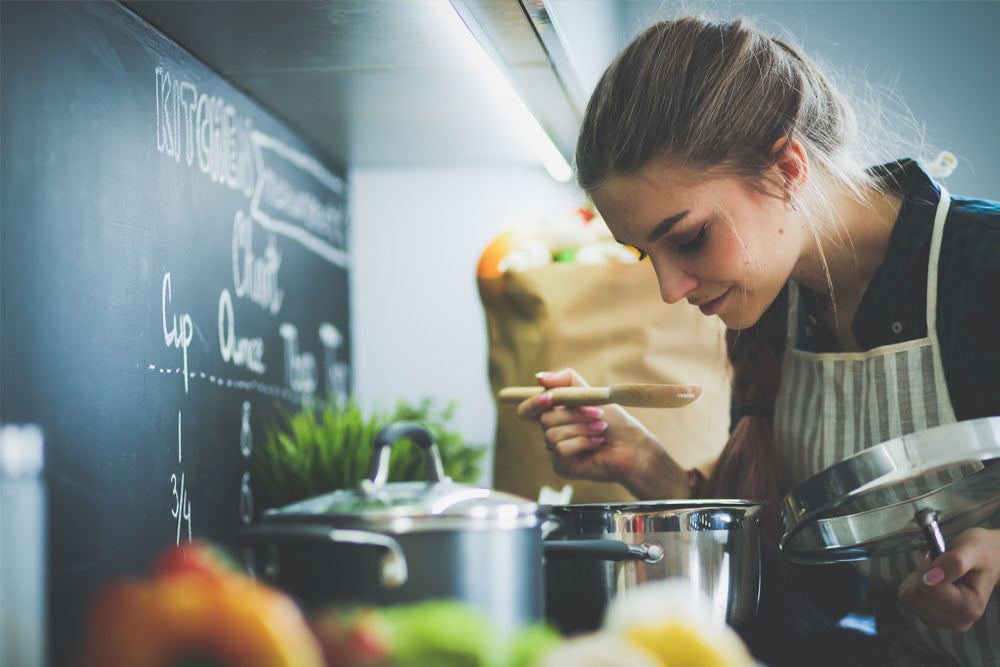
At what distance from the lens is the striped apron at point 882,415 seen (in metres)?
1.01

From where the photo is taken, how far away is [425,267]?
73.2 inches

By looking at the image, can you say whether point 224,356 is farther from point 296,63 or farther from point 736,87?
point 736,87

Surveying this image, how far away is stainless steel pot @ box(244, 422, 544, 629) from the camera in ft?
1.71

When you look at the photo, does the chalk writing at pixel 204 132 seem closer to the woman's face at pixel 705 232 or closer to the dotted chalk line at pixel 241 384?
the dotted chalk line at pixel 241 384

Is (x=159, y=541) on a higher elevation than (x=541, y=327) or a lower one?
lower

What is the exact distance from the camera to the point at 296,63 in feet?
4.07

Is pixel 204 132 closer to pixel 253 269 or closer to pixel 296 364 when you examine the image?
pixel 253 269

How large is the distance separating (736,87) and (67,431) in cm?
71

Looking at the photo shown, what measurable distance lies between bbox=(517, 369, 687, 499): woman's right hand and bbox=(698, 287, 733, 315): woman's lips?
8.0 inches

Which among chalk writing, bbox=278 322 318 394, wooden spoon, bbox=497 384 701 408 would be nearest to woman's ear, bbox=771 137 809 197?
wooden spoon, bbox=497 384 701 408

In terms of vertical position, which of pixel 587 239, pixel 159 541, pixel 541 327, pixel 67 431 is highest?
pixel 587 239

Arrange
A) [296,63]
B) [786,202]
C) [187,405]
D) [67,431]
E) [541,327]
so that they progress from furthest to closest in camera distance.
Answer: [541,327] → [296,63] → [187,405] → [786,202] → [67,431]

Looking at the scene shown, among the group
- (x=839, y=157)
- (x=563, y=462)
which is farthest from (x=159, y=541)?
(x=839, y=157)

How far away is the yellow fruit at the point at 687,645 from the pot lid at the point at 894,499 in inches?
12.5
